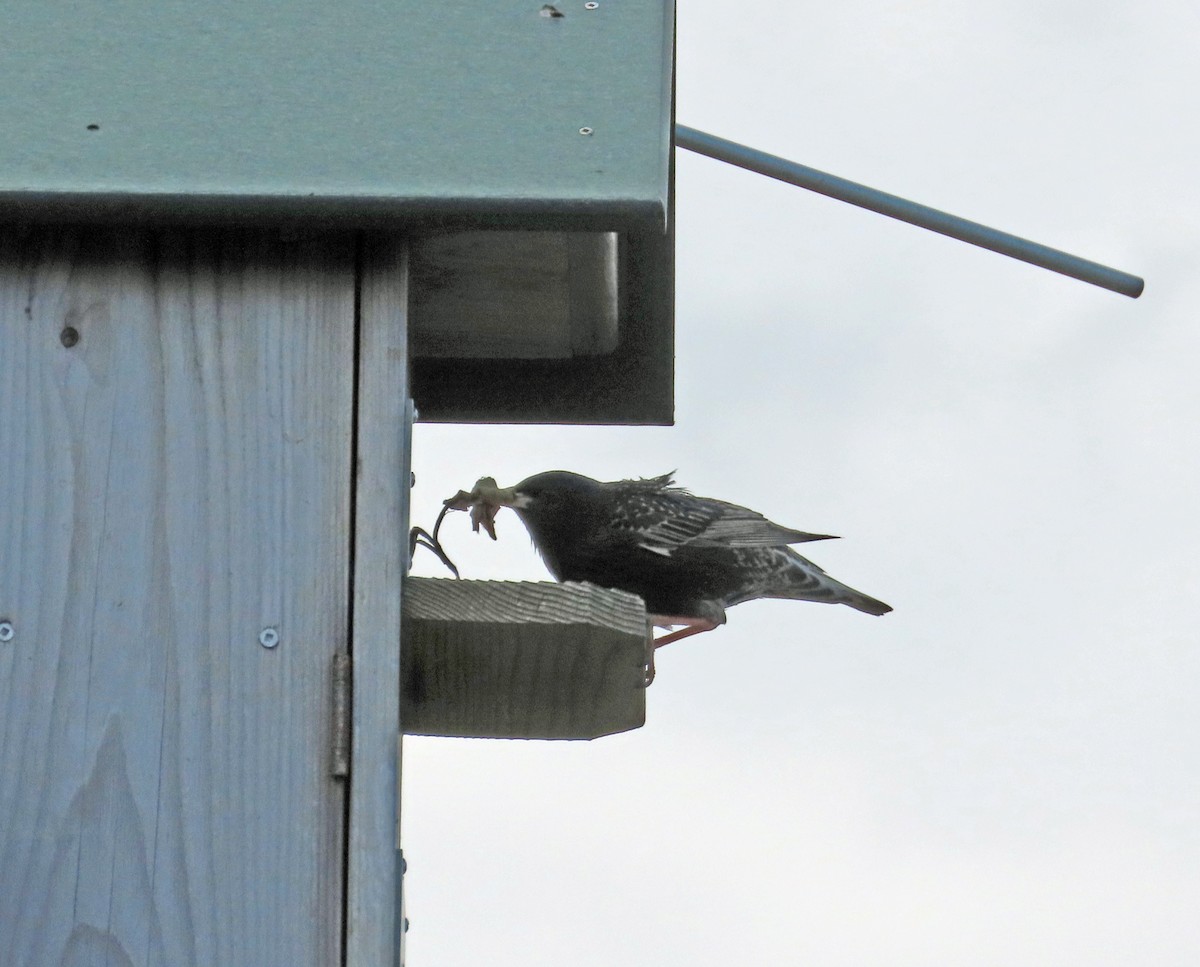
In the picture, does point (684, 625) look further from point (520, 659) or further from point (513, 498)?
point (520, 659)

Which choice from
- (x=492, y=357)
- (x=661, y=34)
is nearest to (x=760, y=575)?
(x=492, y=357)

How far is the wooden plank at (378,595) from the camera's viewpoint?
1.90 metres

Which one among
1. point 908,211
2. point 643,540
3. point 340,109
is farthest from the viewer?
point 643,540

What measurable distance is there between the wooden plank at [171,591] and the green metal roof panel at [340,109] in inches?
4.9

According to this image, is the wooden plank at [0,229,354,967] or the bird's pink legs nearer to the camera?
the wooden plank at [0,229,354,967]

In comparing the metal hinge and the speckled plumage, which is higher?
the speckled plumage

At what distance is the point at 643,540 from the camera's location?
13.4 ft

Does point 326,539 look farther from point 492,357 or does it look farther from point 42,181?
point 492,357

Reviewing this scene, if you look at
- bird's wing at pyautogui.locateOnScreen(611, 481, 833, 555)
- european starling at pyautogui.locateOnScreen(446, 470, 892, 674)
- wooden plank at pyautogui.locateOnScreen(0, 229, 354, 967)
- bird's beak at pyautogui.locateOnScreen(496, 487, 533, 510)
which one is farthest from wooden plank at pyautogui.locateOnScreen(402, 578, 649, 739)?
bird's wing at pyautogui.locateOnScreen(611, 481, 833, 555)

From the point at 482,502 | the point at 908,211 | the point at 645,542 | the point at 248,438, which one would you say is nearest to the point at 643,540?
the point at 645,542

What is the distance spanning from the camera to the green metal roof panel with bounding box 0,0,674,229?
1979 mm

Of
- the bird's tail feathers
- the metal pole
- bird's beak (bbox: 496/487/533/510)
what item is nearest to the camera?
the metal pole

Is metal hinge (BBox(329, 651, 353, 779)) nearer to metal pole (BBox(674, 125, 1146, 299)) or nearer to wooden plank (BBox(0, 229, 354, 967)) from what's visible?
wooden plank (BBox(0, 229, 354, 967))

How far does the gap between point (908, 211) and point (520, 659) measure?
1.13 metres
